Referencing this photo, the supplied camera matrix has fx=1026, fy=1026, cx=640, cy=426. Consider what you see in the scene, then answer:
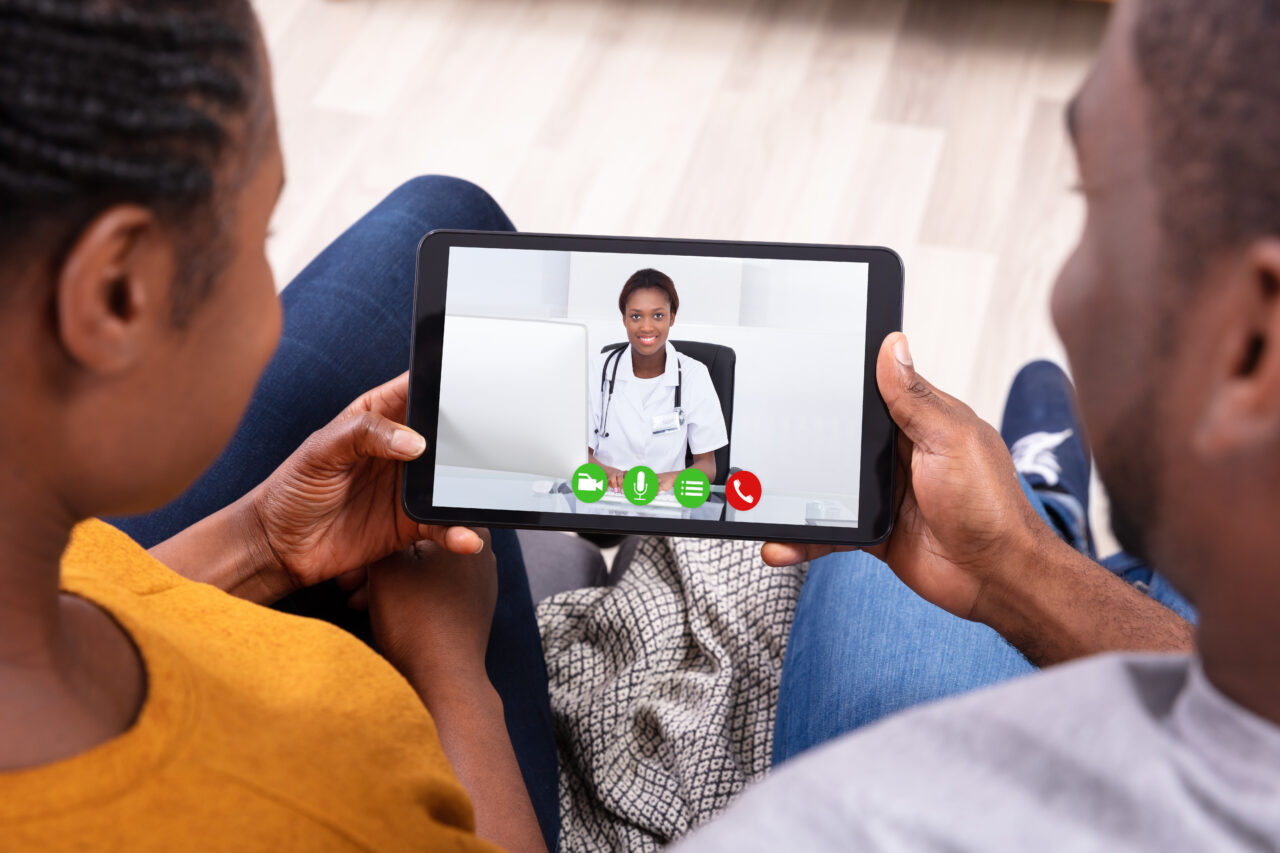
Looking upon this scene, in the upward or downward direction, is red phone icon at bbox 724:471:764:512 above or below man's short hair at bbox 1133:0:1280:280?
below

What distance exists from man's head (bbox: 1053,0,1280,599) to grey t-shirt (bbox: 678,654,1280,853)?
0.06m

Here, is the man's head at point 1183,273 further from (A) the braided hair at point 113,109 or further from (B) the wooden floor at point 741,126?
(B) the wooden floor at point 741,126

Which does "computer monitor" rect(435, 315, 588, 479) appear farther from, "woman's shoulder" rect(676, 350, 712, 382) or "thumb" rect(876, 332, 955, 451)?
"thumb" rect(876, 332, 955, 451)

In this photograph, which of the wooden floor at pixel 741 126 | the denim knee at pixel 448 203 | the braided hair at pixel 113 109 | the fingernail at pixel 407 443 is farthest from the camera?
A: the wooden floor at pixel 741 126

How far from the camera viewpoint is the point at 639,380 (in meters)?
0.84

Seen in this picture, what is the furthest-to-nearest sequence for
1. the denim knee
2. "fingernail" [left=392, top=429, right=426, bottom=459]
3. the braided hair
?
the denim knee
"fingernail" [left=392, top=429, right=426, bottom=459]
the braided hair

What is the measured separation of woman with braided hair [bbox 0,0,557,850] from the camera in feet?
1.21

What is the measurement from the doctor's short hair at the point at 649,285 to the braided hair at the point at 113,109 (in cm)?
45

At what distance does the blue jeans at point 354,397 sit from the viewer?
33.9 inches

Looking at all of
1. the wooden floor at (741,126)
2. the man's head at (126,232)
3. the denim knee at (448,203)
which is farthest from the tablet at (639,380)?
the wooden floor at (741,126)

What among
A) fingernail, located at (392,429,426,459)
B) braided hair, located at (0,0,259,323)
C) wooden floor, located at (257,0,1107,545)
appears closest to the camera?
braided hair, located at (0,0,259,323)

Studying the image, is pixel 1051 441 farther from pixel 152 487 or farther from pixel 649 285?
pixel 152 487

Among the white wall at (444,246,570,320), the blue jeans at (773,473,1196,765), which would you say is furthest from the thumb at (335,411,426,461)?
the blue jeans at (773,473,1196,765)

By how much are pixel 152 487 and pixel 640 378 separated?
1.45 feet
